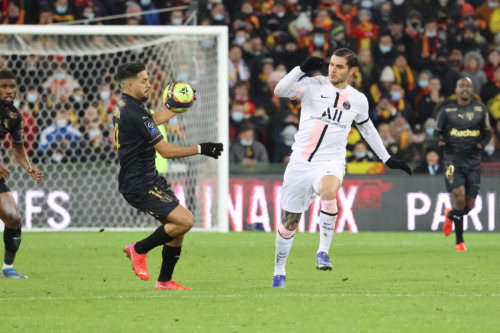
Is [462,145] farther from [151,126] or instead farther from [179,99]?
[151,126]

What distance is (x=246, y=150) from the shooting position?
52.9 feet

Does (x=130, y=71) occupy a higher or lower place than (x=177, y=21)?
lower

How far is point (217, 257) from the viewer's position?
37.2 feet

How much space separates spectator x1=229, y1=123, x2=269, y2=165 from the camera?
1605 cm

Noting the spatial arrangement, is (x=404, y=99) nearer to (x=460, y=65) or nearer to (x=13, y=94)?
(x=460, y=65)

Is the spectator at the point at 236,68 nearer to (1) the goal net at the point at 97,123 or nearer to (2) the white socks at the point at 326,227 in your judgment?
(1) the goal net at the point at 97,123

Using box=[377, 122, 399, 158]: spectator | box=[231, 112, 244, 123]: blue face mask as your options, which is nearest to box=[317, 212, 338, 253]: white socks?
box=[377, 122, 399, 158]: spectator

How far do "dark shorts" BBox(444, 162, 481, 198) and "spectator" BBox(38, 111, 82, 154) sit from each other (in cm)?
630

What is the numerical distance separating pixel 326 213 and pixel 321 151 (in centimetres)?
56

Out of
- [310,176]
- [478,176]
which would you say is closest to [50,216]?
[478,176]

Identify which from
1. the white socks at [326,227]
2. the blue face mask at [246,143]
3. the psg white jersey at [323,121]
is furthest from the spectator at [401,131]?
the white socks at [326,227]

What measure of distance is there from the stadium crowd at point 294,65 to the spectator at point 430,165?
0.8 inches

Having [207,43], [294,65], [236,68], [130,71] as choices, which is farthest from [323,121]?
[294,65]

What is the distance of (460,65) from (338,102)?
441 inches
